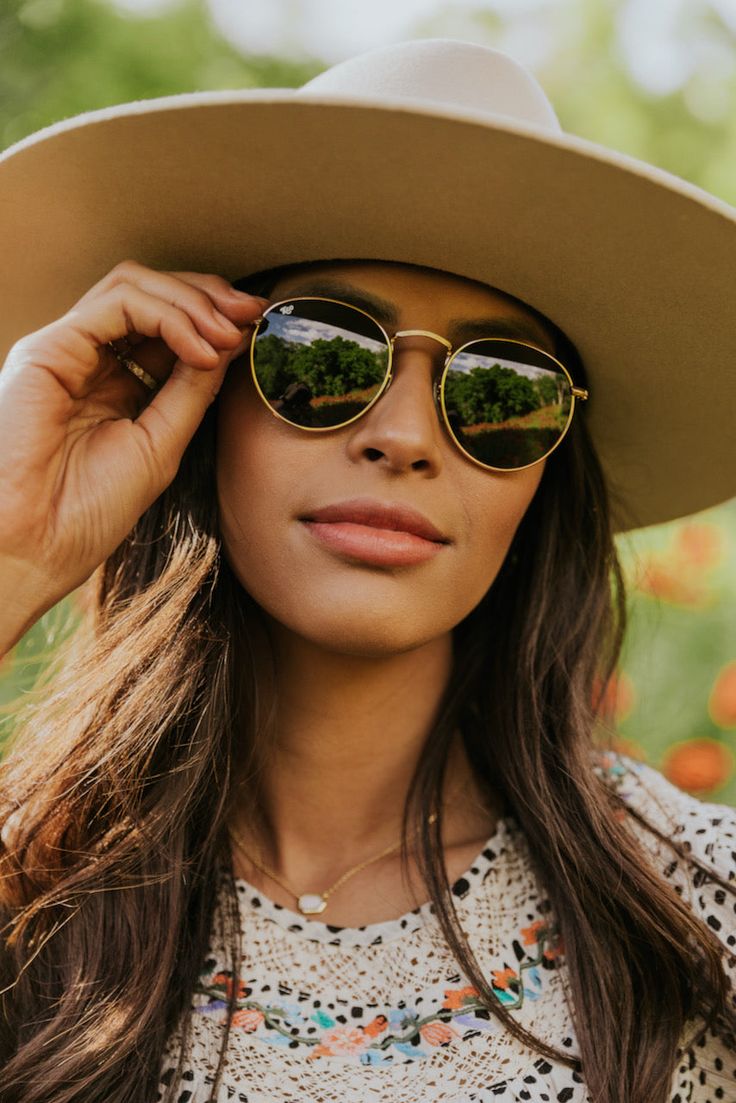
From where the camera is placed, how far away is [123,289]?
2.18 metres

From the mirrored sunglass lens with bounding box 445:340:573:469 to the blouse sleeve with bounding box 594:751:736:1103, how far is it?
0.75 meters

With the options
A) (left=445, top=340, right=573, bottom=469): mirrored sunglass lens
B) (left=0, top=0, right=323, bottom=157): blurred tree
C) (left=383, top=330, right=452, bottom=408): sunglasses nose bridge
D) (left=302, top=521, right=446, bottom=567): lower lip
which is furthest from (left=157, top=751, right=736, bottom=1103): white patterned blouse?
(left=0, top=0, right=323, bottom=157): blurred tree

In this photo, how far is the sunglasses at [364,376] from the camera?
2123 millimetres

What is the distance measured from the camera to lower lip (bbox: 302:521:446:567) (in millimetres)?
2125

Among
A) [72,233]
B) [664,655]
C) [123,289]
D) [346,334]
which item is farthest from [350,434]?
[664,655]

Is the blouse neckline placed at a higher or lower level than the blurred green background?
lower

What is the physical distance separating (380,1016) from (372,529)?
90cm

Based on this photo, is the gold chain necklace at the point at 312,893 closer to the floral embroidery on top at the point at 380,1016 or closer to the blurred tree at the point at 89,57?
the floral embroidery on top at the point at 380,1016

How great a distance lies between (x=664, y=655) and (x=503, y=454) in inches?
105

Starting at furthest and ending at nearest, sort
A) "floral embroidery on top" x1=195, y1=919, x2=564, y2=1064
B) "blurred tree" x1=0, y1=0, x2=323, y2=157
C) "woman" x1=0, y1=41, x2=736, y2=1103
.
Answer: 1. "blurred tree" x1=0, y1=0, x2=323, y2=157
2. "floral embroidery on top" x1=195, y1=919, x2=564, y2=1064
3. "woman" x1=0, y1=41, x2=736, y2=1103

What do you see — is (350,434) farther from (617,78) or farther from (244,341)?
(617,78)

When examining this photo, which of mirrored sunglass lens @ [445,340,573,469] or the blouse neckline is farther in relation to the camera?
the blouse neckline

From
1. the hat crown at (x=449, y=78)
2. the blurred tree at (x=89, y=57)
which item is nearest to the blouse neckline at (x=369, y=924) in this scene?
the hat crown at (x=449, y=78)

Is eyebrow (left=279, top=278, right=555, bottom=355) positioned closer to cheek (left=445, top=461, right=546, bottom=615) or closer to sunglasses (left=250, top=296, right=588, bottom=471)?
sunglasses (left=250, top=296, right=588, bottom=471)
